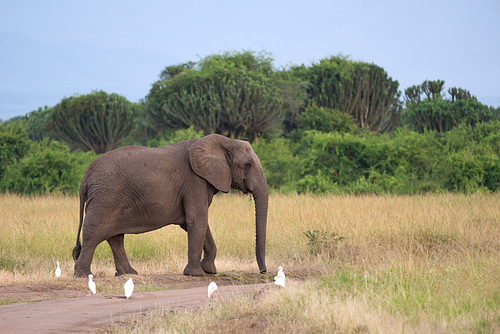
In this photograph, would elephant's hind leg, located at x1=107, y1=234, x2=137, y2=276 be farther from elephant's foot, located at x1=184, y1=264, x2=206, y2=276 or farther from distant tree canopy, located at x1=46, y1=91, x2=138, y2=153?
distant tree canopy, located at x1=46, y1=91, x2=138, y2=153

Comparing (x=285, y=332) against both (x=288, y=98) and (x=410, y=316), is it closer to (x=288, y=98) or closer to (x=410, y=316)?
(x=410, y=316)

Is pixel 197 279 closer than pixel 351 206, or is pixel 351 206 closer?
pixel 197 279

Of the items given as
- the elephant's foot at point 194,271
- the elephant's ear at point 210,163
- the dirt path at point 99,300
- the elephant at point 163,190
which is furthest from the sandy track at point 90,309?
the elephant's ear at point 210,163

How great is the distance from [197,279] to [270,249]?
3.50 meters

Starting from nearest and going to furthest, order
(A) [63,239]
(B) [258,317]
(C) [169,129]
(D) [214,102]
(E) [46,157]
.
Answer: (B) [258,317], (A) [63,239], (E) [46,157], (D) [214,102], (C) [169,129]

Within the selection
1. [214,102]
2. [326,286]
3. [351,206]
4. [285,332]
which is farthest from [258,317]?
[214,102]

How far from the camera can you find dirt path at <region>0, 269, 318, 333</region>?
5.78 metres

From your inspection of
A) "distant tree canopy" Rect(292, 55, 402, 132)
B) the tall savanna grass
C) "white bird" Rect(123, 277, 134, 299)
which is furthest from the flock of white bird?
"distant tree canopy" Rect(292, 55, 402, 132)

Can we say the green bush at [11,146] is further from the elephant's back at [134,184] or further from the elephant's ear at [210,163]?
the elephant's ear at [210,163]

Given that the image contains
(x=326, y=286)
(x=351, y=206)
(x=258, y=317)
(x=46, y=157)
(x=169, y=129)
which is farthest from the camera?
(x=169, y=129)

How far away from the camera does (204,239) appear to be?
9.41 m

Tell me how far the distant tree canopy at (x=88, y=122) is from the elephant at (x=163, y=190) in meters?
31.0

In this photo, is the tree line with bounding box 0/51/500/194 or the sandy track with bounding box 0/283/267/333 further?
the tree line with bounding box 0/51/500/194

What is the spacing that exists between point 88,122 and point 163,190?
32035 millimetres
